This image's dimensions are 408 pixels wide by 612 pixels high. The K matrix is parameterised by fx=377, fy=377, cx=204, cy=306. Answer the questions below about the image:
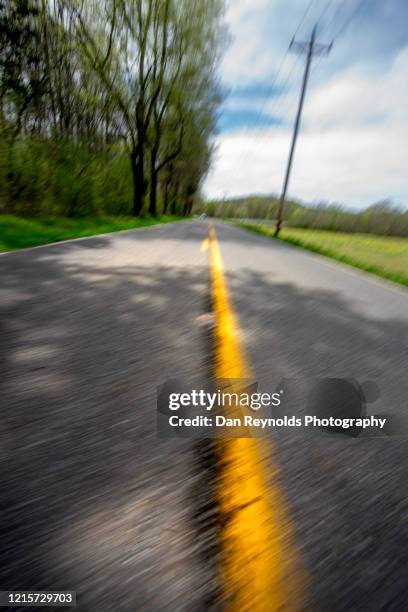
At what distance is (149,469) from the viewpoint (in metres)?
1.24

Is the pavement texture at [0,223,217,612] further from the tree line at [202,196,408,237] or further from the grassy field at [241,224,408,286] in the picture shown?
the tree line at [202,196,408,237]

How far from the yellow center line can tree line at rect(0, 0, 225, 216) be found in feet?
54.3

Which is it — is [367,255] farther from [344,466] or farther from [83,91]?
[83,91]

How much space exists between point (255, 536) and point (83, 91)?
23246mm

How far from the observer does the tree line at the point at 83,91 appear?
1510 centimetres

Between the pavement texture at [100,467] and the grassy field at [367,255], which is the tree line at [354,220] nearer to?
the grassy field at [367,255]

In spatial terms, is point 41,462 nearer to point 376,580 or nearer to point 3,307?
point 376,580

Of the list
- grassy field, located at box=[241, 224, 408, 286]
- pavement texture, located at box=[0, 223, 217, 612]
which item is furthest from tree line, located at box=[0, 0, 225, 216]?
pavement texture, located at box=[0, 223, 217, 612]

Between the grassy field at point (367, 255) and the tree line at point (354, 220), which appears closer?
the grassy field at point (367, 255)

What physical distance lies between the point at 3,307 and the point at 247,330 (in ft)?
6.32

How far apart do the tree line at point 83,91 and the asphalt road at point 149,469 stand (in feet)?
50.2

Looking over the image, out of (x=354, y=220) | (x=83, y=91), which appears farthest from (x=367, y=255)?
(x=354, y=220)

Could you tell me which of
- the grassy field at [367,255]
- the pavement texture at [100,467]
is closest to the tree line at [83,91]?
the grassy field at [367,255]

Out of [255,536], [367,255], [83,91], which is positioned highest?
[83,91]
